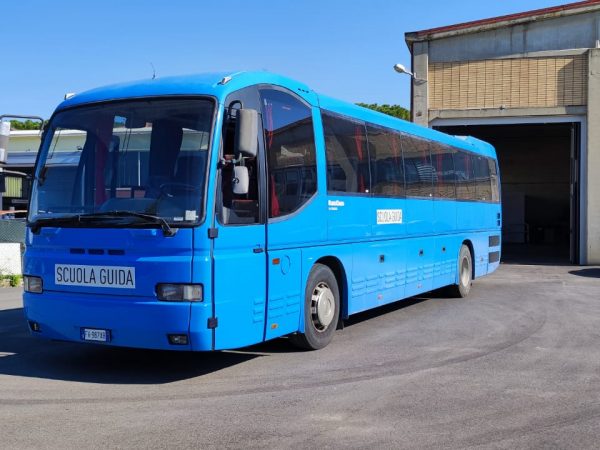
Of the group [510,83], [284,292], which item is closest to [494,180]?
[510,83]

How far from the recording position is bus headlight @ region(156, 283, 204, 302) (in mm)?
6152

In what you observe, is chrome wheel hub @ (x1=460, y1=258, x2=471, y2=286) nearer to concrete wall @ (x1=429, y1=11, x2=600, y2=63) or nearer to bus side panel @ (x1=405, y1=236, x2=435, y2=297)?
bus side panel @ (x1=405, y1=236, x2=435, y2=297)

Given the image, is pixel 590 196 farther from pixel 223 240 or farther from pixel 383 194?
pixel 223 240

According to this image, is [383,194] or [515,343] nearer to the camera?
[515,343]

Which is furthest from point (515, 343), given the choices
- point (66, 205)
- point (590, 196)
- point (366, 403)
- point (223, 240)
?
point (590, 196)

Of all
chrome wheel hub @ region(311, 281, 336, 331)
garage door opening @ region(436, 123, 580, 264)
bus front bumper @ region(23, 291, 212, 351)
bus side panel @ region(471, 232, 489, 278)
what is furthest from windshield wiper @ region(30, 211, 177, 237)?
garage door opening @ region(436, 123, 580, 264)

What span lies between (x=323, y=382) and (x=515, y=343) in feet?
10.6

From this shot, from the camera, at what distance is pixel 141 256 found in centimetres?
628

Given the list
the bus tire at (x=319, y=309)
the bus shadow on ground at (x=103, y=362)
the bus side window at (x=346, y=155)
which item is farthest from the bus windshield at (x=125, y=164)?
the bus side window at (x=346, y=155)

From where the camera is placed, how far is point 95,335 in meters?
6.52

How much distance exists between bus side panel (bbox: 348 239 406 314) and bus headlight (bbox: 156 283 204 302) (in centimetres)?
300

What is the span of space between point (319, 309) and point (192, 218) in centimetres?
239

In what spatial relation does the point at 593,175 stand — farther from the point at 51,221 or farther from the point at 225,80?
the point at 51,221

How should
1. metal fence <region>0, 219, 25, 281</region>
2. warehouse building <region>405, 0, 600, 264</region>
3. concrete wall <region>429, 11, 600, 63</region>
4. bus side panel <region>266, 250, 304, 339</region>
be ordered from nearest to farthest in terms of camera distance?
bus side panel <region>266, 250, 304, 339</region> → metal fence <region>0, 219, 25, 281</region> → warehouse building <region>405, 0, 600, 264</region> → concrete wall <region>429, 11, 600, 63</region>
